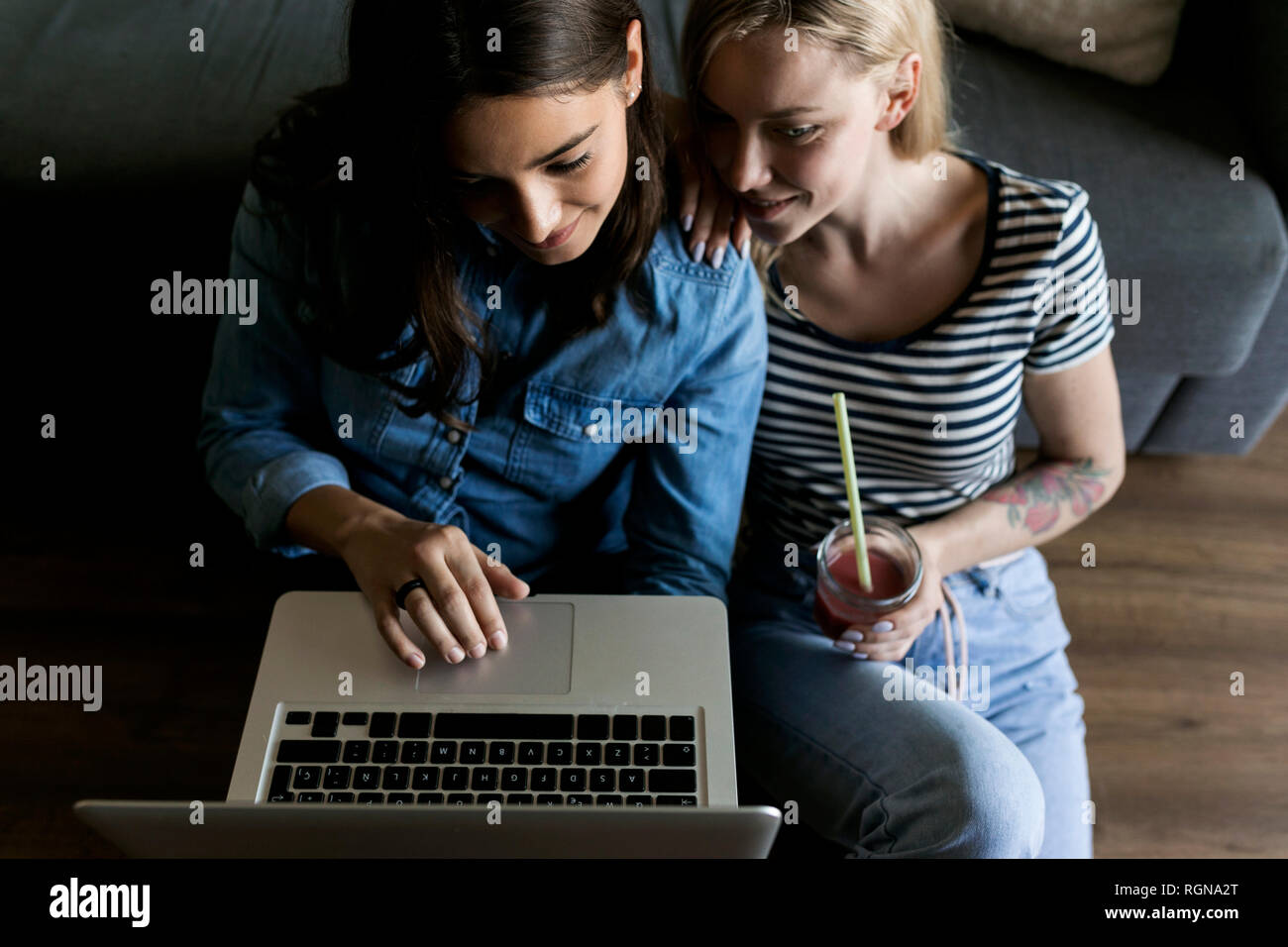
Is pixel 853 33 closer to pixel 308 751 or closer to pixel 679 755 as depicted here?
pixel 679 755

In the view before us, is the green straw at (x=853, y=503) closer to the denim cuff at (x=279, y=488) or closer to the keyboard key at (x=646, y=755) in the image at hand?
the keyboard key at (x=646, y=755)

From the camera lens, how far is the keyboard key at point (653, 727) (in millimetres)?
948

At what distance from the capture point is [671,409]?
3.70 ft

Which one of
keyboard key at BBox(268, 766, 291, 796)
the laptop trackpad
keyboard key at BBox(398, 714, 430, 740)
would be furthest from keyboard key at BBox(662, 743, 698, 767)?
keyboard key at BBox(268, 766, 291, 796)

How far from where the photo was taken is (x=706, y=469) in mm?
1140

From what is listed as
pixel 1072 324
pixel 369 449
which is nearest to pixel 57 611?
pixel 369 449

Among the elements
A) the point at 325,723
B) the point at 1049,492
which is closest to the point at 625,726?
the point at 325,723

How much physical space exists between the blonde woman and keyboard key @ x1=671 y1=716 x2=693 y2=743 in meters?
0.23

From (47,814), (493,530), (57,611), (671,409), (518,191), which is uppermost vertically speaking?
(518,191)

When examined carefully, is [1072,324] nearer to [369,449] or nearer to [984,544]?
[984,544]

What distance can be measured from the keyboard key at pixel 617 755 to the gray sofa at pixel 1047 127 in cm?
96

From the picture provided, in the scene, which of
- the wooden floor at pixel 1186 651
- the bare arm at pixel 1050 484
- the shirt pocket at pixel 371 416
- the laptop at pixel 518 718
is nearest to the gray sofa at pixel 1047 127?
the wooden floor at pixel 1186 651

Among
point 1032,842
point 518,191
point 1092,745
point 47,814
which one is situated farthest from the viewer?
point 1092,745

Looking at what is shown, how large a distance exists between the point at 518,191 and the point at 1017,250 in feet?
1.77
